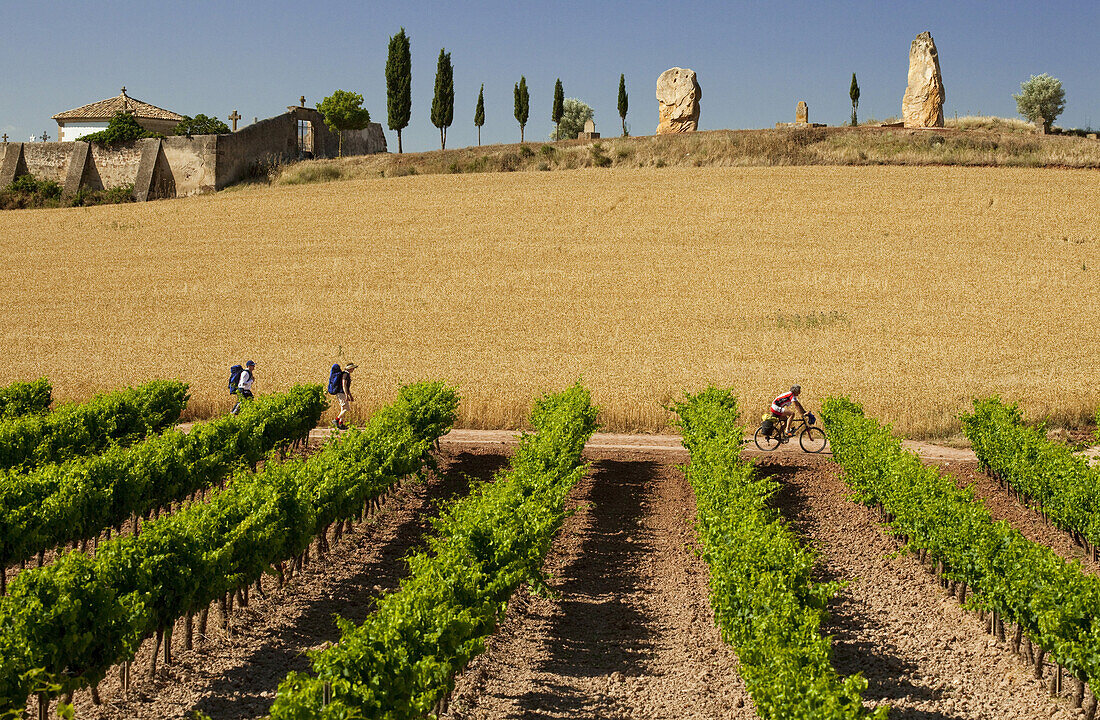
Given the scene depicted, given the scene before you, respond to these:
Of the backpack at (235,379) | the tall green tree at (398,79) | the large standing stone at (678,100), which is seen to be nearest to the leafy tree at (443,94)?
the tall green tree at (398,79)

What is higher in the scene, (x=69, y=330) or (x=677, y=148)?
(x=677, y=148)

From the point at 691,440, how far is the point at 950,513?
17.8 ft

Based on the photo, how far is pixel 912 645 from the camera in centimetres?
1023

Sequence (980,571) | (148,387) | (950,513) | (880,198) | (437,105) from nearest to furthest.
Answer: (980,571), (950,513), (148,387), (880,198), (437,105)

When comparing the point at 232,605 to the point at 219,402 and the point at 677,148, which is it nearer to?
the point at 219,402

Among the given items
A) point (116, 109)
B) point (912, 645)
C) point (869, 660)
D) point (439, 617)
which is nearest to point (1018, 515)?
point (912, 645)

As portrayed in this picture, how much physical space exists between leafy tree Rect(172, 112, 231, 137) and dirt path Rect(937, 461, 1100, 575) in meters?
44.0

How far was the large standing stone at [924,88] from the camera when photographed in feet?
155

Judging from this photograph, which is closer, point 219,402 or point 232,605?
point 232,605

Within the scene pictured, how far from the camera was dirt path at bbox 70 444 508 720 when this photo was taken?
28.9ft

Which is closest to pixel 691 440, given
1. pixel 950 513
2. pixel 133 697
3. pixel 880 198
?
pixel 950 513

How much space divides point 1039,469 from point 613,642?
786cm

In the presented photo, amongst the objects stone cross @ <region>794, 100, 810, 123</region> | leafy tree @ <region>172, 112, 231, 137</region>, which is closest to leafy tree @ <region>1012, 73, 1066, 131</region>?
Result: stone cross @ <region>794, 100, 810, 123</region>

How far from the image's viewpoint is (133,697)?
8.93 metres
